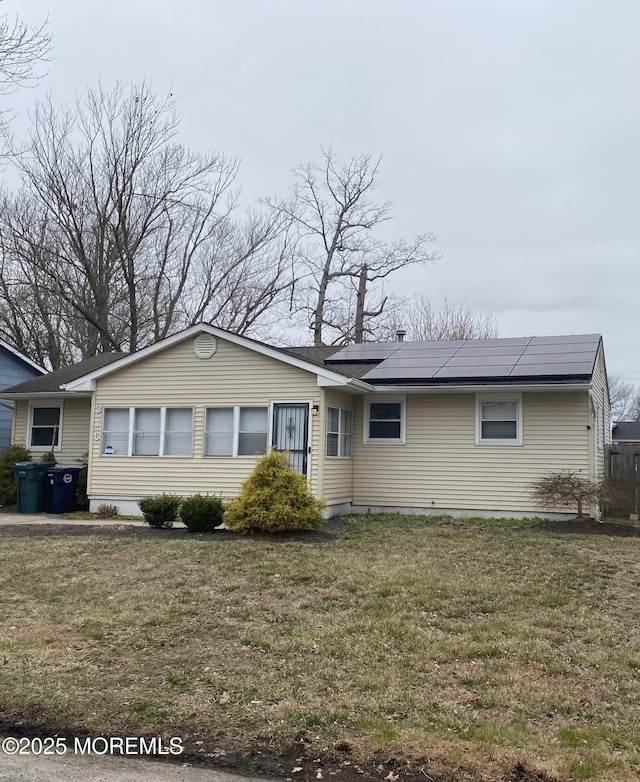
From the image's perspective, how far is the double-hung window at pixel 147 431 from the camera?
15523 mm

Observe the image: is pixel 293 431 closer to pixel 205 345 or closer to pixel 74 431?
pixel 205 345

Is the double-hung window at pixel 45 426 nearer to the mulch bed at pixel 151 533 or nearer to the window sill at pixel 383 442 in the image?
the mulch bed at pixel 151 533

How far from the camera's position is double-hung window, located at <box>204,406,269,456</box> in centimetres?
1494

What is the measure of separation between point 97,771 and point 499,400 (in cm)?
1238

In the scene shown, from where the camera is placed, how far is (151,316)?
99.2 ft

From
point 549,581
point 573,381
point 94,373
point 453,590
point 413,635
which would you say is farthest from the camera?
point 94,373

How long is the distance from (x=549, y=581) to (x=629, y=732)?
14.1 ft

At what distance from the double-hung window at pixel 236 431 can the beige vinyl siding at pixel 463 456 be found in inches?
96.5

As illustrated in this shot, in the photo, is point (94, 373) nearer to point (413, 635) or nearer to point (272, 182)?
point (413, 635)

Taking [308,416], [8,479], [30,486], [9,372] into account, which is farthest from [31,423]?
[308,416]

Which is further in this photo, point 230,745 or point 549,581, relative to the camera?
point 549,581

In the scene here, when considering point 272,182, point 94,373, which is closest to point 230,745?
point 94,373

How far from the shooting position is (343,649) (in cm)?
612

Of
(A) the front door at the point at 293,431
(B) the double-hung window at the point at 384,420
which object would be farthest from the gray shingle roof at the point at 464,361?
(A) the front door at the point at 293,431
